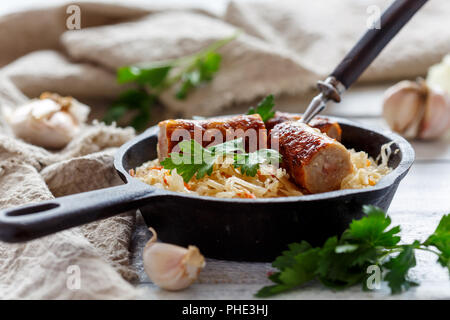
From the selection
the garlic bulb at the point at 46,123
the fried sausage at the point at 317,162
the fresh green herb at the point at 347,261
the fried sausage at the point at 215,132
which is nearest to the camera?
the fresh green herb at the point at 347,261

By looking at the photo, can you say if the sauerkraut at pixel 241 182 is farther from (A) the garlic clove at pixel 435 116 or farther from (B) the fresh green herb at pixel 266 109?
(A) the garlic clove at pixel 435 116

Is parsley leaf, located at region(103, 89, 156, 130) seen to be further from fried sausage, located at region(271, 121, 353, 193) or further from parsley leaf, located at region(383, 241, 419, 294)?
parsley leaf, located at region(383, 241, 419, 294)

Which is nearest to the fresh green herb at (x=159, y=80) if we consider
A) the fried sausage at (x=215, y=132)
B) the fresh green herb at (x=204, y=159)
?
the fried sausage at (x=215, y=132)

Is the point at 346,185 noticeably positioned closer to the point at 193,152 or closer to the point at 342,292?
the point at 342,292

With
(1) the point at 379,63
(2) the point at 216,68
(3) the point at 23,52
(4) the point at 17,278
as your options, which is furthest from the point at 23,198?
(1) the point at 379,63

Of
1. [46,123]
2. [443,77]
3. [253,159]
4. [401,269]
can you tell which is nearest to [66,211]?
[253,159]

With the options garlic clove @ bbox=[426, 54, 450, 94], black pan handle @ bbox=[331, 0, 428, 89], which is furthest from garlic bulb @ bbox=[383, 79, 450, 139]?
black pan handle @ bbox=[331, 0, 428, 89]
